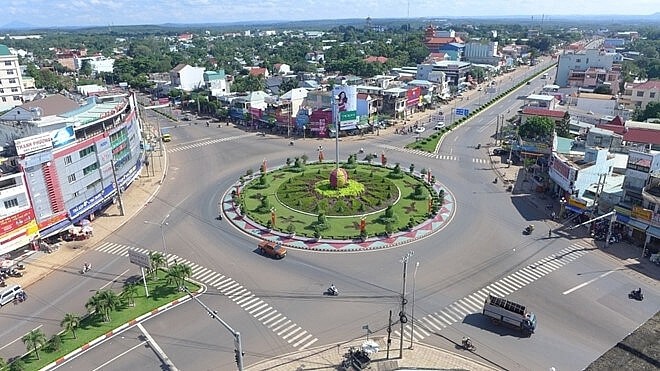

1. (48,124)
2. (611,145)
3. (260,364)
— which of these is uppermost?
(48,124)

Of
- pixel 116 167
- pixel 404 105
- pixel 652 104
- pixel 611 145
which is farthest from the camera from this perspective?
pixel 404 105

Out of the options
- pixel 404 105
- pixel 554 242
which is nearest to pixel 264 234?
pixel 554 242

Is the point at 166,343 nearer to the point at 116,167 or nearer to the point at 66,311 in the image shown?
the point at 66,311

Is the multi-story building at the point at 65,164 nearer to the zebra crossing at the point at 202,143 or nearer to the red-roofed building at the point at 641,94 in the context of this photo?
the zebra crossing at the point at 202,143

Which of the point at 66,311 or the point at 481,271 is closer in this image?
the point at 66,311

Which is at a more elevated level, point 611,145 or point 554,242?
point 611,145

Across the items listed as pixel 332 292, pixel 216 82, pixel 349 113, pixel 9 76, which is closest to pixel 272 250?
pixel 332 292
